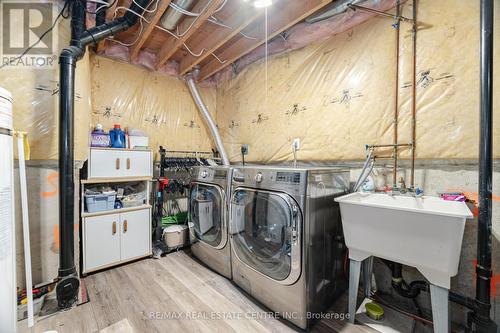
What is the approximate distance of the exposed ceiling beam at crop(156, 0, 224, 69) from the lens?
5.58 ft

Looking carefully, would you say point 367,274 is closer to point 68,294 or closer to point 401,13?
point 401,13

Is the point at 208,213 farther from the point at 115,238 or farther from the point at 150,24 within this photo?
the point at 150,24

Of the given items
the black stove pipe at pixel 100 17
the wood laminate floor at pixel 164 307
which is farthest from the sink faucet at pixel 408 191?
the black stove pipe at pixel 100 17

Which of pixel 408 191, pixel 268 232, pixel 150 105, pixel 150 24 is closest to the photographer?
pixel 408 191

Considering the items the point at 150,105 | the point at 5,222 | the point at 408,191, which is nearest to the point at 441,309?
the point at 408,191

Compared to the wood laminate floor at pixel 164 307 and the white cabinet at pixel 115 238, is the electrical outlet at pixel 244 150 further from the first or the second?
the wood laminate floor at pixel 164 307

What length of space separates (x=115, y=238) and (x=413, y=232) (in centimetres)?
257

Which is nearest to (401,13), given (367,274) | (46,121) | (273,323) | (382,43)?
(382,43)

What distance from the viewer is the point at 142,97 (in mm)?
2756

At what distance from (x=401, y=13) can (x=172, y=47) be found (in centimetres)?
227

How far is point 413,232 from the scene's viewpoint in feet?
3.68

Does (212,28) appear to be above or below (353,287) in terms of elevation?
above

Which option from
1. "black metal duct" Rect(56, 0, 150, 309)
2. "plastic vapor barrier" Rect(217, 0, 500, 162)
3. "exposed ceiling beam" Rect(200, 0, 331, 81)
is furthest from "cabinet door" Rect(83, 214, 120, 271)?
"exposed ceiling beam" Rect(200, 0, 331, 81)

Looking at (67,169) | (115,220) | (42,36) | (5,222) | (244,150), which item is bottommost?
(115,220)
